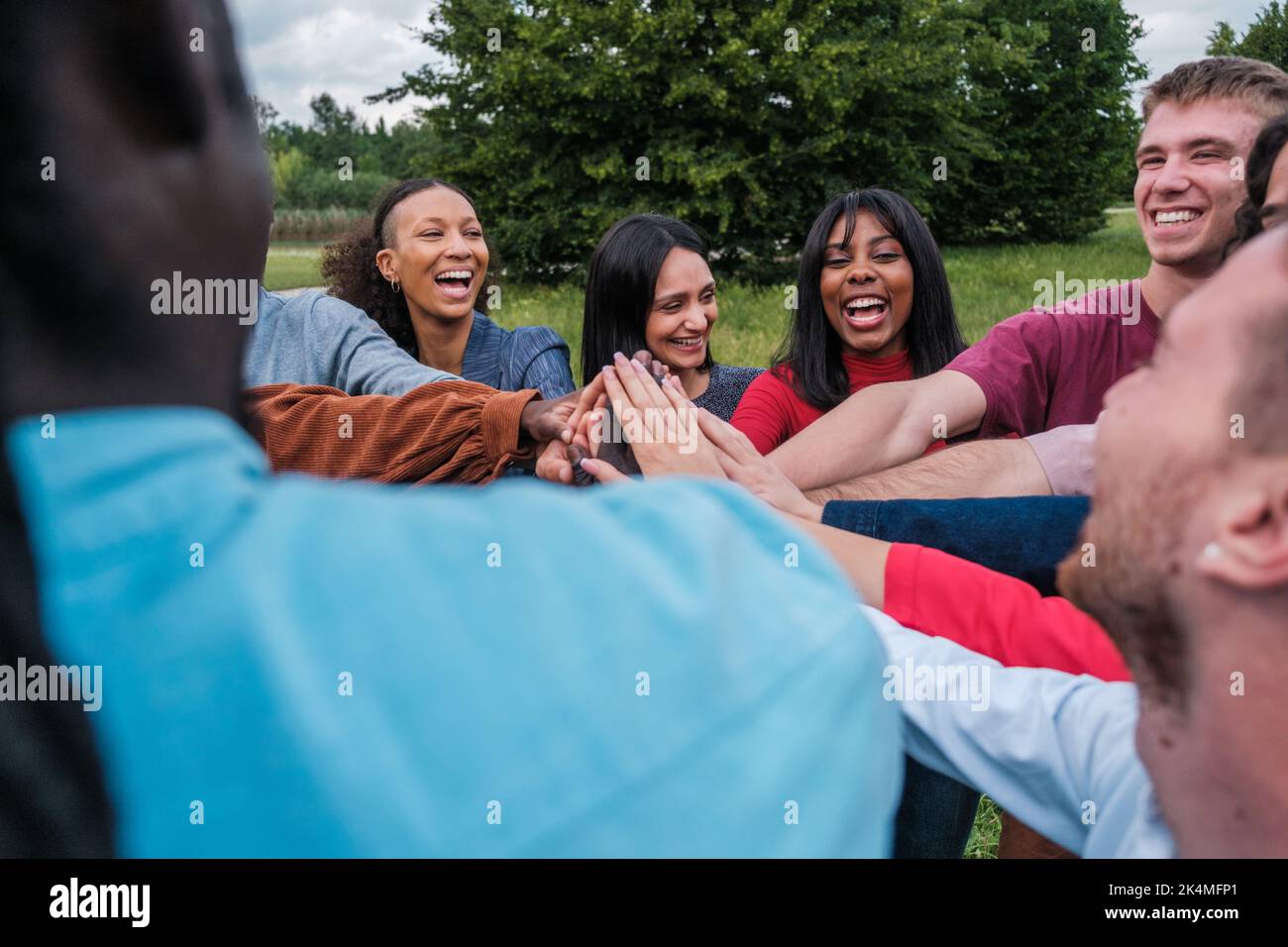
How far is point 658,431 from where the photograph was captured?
7.36ft

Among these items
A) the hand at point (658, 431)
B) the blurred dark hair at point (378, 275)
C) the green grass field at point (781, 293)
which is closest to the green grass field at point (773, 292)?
the green grass field at point (781, 293)

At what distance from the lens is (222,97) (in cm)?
49

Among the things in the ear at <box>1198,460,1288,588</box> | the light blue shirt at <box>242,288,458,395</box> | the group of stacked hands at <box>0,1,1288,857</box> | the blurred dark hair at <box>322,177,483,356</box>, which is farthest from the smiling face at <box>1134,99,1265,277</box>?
the group of stacked hands at <box>0,1,1288,857</box>

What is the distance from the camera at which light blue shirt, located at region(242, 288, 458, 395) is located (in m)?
3.02

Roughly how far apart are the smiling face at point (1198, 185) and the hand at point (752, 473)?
5.15 ft

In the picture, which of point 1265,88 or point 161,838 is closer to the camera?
point 161,838

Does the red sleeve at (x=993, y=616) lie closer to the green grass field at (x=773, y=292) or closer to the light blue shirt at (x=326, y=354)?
the light blue shirt at (x=326, y=354)

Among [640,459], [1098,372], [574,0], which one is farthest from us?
[574,0]
